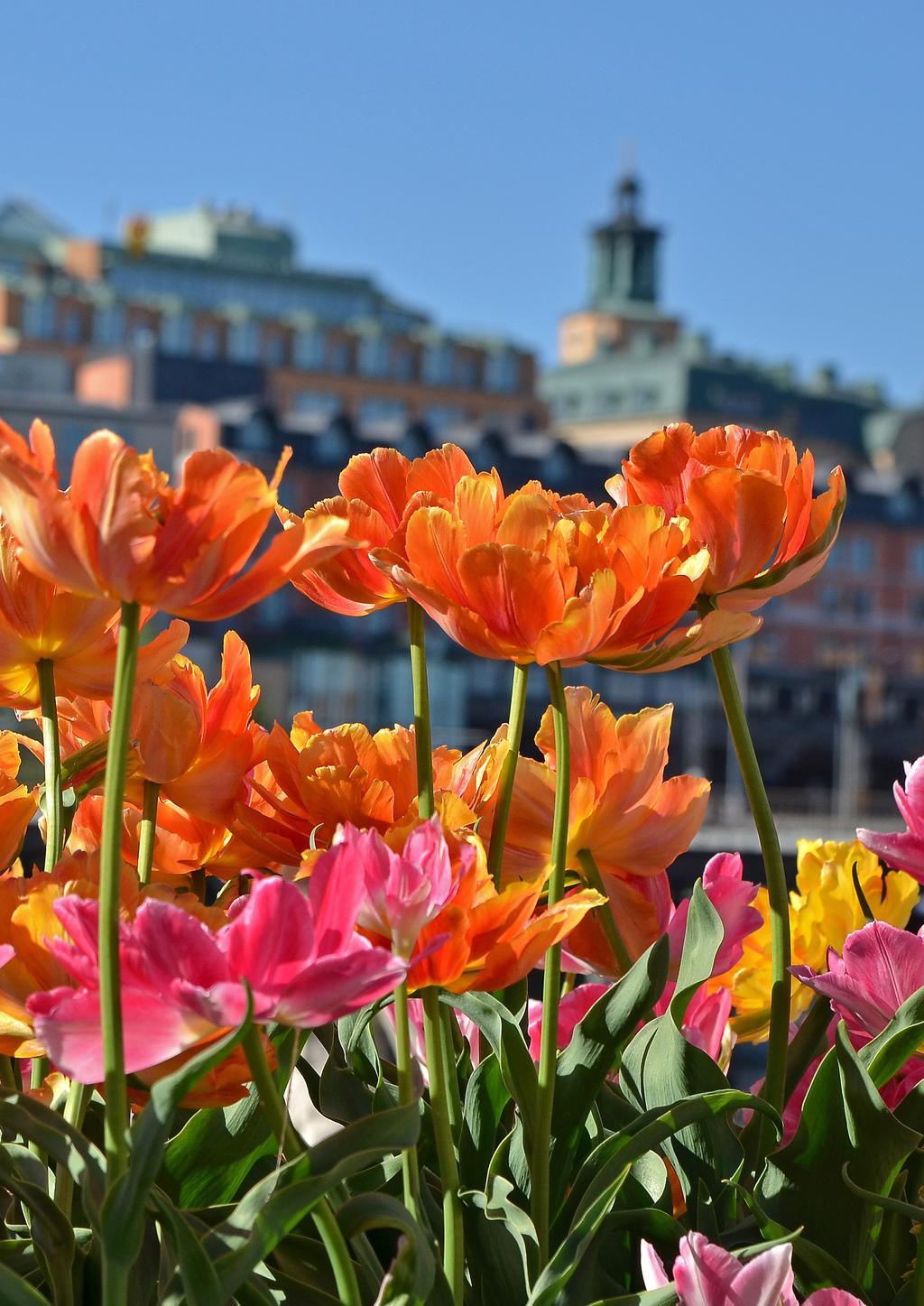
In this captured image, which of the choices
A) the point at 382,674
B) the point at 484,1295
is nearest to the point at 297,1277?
the point at 484,1295

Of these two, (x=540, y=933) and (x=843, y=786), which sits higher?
(x=540, y=933)

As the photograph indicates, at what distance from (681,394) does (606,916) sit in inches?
1912

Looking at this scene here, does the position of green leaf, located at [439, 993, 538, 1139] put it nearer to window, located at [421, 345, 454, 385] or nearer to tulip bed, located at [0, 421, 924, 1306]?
tulip bed, located at [0, 421, 924, 1306]

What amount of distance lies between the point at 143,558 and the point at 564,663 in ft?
0.42

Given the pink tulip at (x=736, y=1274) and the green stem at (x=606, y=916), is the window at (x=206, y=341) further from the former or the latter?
the pink tulip at (x=736, y=1274)

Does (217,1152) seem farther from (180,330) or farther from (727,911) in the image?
(180,330)

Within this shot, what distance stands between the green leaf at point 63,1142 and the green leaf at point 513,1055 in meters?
0.10

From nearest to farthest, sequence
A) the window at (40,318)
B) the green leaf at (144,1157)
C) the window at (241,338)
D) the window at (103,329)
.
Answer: the green leaf at (144,1157) → the window at (40,318) → the window at (103,329) → the window at (241,338)

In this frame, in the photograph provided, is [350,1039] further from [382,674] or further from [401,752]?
[382,674]

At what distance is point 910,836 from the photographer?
59cm

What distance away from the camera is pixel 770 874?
54cm

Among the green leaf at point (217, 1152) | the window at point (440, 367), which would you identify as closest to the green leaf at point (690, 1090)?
the green leaf at point (217, 1152)

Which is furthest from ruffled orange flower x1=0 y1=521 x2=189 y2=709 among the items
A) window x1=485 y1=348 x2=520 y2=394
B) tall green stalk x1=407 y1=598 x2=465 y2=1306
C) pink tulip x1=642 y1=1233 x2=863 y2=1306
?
window x1=485 y1=348 x2=520 y2=394

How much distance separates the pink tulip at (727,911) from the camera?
59cm
